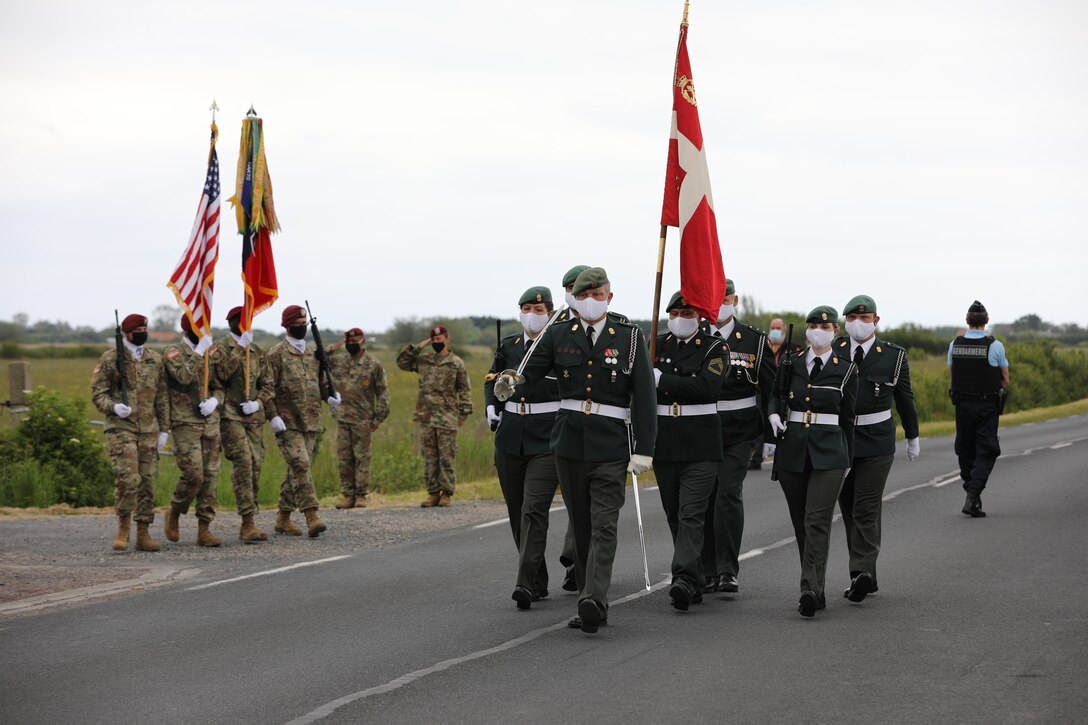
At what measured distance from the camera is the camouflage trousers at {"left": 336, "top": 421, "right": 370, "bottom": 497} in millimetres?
17359

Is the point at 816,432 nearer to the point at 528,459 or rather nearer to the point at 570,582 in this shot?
the point at 528,459

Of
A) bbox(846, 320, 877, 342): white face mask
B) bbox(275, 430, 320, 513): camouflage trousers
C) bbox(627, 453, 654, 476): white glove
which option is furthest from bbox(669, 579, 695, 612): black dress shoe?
bbox(275, 430, 320, 513): camouflage trousers

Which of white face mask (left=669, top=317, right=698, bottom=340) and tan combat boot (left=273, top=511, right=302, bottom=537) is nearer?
white face mask (left=669, top=317, right=698, bottom=340)

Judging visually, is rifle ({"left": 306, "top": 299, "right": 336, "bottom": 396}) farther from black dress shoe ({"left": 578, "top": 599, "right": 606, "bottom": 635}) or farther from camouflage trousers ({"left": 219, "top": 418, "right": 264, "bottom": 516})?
black dress shoe ({"left": 578, "top": 599, "right": 606, "bottom": 635})

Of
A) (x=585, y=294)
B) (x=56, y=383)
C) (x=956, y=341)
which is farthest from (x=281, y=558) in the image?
(x=56, y=383)

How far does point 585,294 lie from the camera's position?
345 inches

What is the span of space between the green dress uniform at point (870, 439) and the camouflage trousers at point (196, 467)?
6291mm

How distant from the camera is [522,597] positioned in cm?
A: 925

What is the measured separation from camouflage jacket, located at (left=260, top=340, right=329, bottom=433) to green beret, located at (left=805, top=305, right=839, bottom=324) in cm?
627

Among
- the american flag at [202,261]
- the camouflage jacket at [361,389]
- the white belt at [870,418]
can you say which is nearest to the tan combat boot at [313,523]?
the american flag at [202,261]

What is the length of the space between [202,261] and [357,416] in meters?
3.77

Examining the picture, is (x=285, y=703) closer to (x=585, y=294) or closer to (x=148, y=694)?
(x=148, y=694)

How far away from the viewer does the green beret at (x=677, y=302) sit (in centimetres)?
980

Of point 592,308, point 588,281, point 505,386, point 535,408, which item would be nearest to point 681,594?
point 535,408
